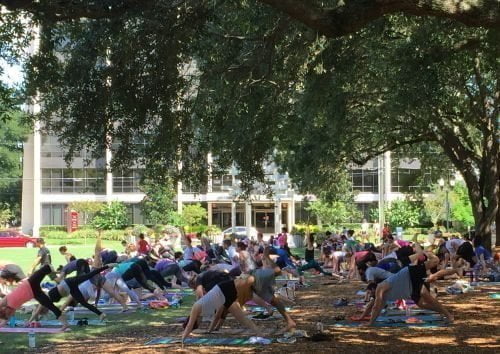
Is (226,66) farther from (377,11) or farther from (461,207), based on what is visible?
(461,207)

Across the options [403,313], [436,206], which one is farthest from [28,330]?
[436,206]

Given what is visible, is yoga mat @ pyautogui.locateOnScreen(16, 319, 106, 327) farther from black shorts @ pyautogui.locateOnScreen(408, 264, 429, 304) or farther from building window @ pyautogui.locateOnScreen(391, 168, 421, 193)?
building window @ pyautogui.locateOnScreen(391, 168, 421, 193)

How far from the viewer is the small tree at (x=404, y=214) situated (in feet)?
197

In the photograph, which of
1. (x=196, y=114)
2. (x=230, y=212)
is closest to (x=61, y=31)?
(x=196, y=114)

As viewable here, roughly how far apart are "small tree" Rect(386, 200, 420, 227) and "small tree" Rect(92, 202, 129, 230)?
82.8ft

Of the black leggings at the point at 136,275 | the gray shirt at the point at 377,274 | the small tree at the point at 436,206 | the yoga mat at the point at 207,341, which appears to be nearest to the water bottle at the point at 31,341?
the yoga mat at the point at 207,341

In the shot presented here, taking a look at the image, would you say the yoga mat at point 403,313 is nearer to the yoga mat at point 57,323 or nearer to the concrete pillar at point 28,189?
the yoga mat at point 57,323

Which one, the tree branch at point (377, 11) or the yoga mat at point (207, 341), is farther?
the yoga mat at point (207, 341)

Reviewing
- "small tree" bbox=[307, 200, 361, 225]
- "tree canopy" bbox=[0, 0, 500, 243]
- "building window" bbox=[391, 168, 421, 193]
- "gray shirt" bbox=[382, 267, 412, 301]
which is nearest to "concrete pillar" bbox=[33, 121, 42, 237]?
"small tree" bbox=[307, 200, 361, 225]

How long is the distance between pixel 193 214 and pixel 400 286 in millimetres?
50825

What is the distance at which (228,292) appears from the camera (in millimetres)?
9570

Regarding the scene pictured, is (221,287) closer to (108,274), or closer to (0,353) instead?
(0,353)

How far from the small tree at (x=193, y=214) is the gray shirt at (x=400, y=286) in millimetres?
50189

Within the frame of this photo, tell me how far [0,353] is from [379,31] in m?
8.87
